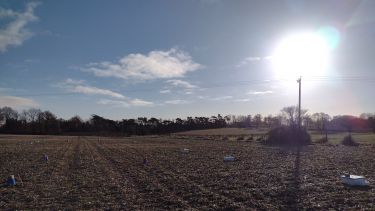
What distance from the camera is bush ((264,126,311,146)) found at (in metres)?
54.5

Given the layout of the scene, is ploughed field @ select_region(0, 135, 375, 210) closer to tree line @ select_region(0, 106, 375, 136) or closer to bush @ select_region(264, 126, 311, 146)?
bush @ select_region(264, 126, 311, 146)

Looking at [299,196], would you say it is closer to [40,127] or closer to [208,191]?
[208,191]

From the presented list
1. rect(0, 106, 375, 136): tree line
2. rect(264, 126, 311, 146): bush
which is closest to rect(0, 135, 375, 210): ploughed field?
rect(264, 126, 311, 146): bush

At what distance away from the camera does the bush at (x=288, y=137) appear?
54.5 meters

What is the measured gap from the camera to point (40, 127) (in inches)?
6029

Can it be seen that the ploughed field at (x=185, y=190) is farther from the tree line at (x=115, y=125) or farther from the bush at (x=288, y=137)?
the tree line at (x=115, y=125)

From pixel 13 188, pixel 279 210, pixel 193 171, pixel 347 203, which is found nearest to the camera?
pixel 279 210

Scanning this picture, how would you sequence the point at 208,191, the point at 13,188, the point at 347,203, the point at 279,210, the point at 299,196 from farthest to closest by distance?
the point at 13,188
the point at 208,191
the point at 299,196
the point at 347,203
the point at 279,210

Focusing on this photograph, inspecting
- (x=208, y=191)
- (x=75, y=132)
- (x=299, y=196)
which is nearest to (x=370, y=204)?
(x=299, y=196)

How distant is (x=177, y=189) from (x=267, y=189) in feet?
11.3

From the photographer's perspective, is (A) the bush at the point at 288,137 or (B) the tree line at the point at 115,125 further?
(B) the tree line at the point at 115,125

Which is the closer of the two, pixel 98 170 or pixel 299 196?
pixel 299 196

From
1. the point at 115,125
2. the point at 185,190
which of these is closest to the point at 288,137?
the point at 185,190

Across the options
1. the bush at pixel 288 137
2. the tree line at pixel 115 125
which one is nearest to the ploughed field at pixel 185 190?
the bush at pixel 288 137
